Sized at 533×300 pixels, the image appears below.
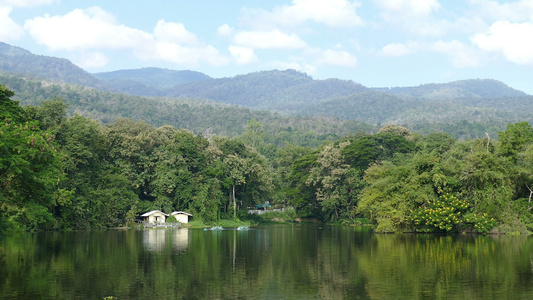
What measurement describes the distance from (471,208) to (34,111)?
48.0 m

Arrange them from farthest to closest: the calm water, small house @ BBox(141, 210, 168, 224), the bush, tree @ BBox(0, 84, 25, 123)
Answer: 1. small house @ BBox(141, 210, 168, 224)
2. the bush
3. tree @ BBox(0, 84, 25, 123)
4. the calm water

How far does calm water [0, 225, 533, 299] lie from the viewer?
2162 cm

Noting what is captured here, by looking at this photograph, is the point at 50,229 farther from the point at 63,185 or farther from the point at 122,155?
the point at 122,155

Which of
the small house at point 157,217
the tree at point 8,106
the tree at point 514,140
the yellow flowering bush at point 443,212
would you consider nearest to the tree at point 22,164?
the tree at point 8,106

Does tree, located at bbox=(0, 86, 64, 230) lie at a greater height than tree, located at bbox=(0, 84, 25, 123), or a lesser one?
lesser

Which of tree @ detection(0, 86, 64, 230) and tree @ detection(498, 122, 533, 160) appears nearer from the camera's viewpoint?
tree @ detection(0, 86, 64, 230)

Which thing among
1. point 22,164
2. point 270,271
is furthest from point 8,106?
point 270,271

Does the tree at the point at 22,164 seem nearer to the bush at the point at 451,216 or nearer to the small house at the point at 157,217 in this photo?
the bush at the point at 451,216

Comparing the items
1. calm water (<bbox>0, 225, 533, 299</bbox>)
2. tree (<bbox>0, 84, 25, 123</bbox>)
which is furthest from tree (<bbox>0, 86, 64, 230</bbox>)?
tree (<bbox>0, 84, 25, 123</bbox>)

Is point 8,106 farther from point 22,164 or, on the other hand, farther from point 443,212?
point 443,212

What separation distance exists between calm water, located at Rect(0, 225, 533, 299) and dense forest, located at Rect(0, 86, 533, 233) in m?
5.49

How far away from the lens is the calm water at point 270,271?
70.9ft

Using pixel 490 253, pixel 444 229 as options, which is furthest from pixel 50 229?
pixel 490 253

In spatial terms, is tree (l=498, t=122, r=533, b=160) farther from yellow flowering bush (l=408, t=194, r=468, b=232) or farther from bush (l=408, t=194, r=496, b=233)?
yellow flowering bush (l=408, t=194, r=468, b=232)
